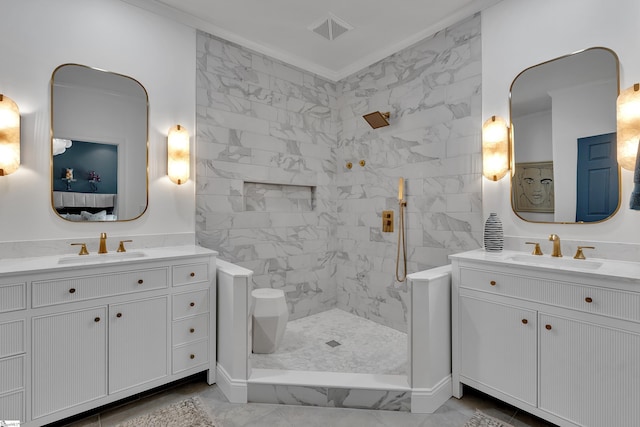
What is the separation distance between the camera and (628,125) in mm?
1840

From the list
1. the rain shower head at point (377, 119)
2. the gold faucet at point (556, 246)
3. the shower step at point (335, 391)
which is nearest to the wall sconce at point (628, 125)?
the gold faucet at point (556, 246)

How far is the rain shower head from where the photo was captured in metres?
3.18

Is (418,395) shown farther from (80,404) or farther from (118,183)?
(118,183)

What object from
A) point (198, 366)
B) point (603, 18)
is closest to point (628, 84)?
point (603, 18)

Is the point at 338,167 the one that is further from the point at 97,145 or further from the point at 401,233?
the point at 97,145

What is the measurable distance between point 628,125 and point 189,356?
10.0ft

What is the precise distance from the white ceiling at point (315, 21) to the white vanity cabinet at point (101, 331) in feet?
6.33

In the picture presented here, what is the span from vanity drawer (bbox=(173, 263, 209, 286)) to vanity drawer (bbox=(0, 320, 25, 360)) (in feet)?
2.51

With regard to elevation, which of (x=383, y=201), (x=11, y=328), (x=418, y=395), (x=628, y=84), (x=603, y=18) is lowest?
(x=418, y=395)

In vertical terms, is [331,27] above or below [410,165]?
above

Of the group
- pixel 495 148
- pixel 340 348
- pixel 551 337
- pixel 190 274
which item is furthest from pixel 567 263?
pixel 190 274

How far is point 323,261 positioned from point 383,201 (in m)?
0.99

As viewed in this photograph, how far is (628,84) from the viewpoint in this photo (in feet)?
6.19

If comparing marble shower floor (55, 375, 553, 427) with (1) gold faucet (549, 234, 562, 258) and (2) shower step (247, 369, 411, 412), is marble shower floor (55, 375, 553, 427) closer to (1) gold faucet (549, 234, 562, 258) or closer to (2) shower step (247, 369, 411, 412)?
(2) shower step (247, 369, 411, 412)
